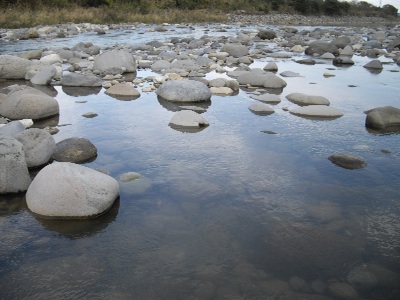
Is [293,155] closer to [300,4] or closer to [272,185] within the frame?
[272,185]

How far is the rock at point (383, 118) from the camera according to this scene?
470 cm

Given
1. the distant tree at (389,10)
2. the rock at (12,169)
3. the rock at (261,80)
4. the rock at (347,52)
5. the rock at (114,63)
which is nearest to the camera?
the rock at (12,169)

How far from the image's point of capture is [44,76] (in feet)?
23.2

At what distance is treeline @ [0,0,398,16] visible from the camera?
25.9 m

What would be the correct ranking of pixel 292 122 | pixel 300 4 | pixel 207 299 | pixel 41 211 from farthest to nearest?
pixel 300 4, pixel 292 122, pixel 41 211, pixel 207 299

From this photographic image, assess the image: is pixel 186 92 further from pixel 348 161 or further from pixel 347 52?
pixel 347 52

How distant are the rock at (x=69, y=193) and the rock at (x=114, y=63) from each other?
17.6ft

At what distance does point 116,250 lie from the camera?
2.33 meters

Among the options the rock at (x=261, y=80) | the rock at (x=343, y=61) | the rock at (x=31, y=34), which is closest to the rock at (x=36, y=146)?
the rock at (x=261, y=80)

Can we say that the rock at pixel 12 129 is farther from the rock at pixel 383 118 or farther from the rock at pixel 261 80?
the rock at pixel 261 80

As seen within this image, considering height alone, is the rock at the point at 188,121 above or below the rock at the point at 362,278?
below

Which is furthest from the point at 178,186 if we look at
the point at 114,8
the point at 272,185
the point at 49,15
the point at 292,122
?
the point at 114,8

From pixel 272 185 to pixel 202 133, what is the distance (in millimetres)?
1463

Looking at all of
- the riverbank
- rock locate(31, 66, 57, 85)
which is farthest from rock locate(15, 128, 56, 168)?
the riverbank
